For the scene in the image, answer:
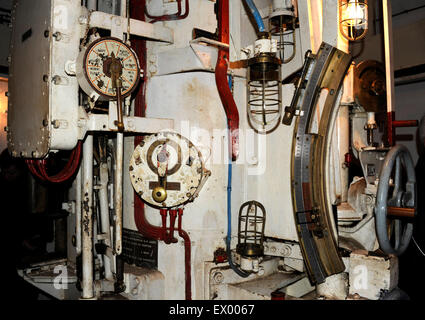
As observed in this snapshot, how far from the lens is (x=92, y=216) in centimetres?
238

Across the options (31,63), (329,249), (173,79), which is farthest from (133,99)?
(329,249)

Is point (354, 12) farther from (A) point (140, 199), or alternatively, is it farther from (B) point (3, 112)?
(B) point (3, 112)

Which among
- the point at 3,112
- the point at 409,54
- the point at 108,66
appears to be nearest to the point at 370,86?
the point at 108,66

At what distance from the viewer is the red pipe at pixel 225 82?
2.59m

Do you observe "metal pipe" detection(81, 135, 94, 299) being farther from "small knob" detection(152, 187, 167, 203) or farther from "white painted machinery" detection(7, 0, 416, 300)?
"small knob" detection(152, 187, 167, 203)

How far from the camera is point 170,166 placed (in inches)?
96.3

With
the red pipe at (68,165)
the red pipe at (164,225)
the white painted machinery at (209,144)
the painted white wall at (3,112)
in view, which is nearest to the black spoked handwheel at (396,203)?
the white painted machinery at (209,144)

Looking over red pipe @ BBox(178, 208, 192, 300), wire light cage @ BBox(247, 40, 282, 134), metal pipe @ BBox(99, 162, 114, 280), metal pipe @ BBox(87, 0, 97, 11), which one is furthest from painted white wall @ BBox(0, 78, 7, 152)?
wire light cage @ BBox(247, 40, 282, 134)

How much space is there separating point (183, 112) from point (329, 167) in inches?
44.6

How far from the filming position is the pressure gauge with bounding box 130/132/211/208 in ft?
8.00

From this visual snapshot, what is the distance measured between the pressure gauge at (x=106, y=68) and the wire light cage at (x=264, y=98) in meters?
0.87

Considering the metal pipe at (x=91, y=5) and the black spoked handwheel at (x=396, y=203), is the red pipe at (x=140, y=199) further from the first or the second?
the black spoked handwheel at (x=396, y=203)

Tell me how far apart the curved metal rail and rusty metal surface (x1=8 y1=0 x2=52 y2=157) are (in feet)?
5.35

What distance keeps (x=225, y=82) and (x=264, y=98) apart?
1.08 ft
